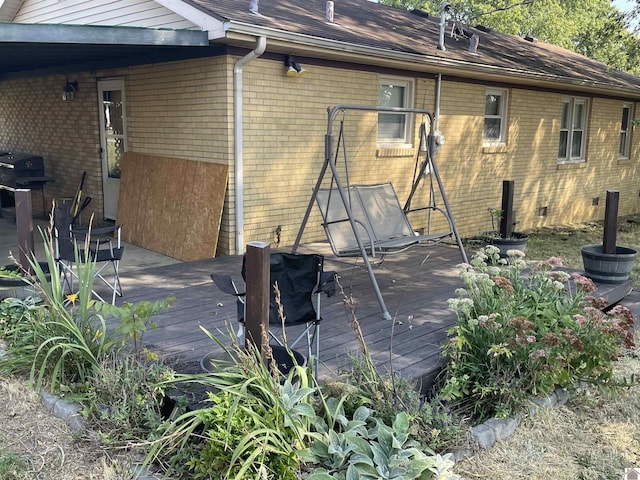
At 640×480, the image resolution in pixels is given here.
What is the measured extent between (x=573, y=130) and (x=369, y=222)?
26.6 feet

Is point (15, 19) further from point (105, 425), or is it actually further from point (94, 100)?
point (105, 425)

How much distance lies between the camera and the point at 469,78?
941 cm

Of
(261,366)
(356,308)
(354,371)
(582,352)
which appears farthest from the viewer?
(356,308)

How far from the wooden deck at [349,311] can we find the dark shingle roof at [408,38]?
2638mm

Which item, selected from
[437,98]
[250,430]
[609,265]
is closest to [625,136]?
[437,98]

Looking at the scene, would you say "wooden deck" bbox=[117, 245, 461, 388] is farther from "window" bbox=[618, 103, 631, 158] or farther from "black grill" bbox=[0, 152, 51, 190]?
"window" bbox=[618, 103, 631, 158]

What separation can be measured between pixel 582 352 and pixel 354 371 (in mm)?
1367

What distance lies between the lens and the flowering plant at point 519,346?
328 cm

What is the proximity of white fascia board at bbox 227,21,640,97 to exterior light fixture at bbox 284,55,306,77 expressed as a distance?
20cm

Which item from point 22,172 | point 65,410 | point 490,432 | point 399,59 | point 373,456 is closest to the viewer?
point 373,456

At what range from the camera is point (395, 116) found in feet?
28.8

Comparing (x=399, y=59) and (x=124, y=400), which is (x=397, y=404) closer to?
(x=124, y=400)

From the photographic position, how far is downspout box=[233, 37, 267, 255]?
21.4ft

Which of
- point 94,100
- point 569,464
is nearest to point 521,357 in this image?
point 569,464
